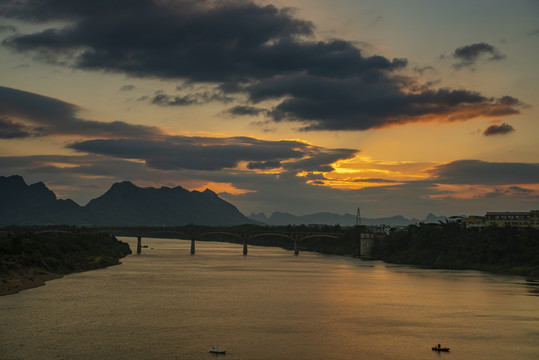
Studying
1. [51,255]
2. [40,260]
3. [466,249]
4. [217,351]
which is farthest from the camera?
[466,249]

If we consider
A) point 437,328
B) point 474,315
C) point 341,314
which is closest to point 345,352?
point 437,328

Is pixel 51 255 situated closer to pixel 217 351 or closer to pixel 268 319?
pixel 268 319

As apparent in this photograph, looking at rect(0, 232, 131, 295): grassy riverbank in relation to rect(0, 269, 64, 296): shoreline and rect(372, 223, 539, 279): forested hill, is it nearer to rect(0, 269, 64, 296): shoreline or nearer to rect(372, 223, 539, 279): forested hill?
rect(0, 269, 64, 296): shoreline

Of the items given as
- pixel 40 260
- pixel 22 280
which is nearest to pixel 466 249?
pixel 40 260

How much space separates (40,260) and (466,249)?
332 ft

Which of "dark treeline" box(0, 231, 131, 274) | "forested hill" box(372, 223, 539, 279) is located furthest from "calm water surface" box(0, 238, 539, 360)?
"forested hill" box(372, 223, 539, 279)

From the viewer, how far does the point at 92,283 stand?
9431 cm

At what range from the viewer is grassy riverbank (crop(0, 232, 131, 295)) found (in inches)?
3421

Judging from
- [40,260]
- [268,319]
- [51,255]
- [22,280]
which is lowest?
[268,319]

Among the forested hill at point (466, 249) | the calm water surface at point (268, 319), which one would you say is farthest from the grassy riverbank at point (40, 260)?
the forested hill at point (466, 249)

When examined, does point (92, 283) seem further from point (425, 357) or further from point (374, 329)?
point (425, 357)

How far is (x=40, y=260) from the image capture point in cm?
10581

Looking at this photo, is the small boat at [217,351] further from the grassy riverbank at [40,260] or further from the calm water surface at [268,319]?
the grassy riverbank at [40,260]

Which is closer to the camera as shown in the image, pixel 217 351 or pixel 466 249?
pixel 217 351
